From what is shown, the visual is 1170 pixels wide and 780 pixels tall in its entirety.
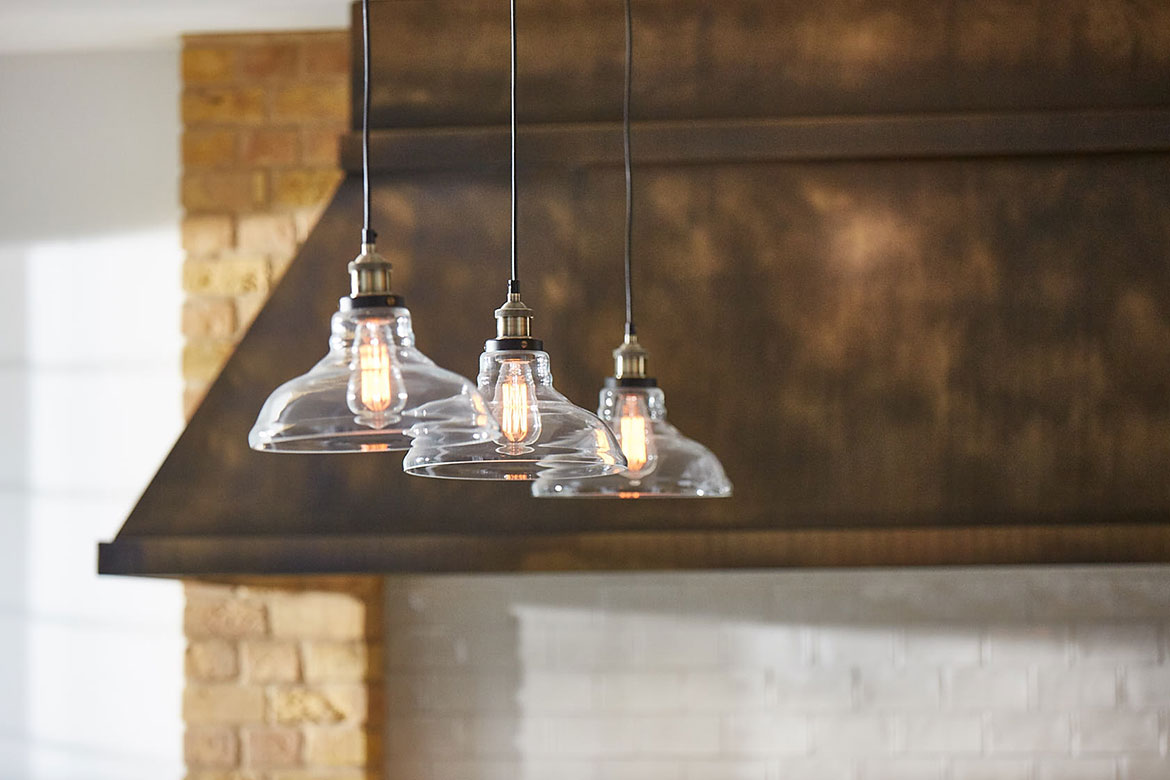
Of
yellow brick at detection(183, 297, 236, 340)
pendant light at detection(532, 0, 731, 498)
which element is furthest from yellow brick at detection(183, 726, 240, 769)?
pendant light at detection(532, 0, 731, 498)

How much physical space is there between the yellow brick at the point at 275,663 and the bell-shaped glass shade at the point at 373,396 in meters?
1.48

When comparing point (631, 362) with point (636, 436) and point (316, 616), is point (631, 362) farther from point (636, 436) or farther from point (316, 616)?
point (316, 616)

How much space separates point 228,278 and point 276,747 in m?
0.95

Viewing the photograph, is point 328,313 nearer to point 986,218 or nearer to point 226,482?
point 226,482

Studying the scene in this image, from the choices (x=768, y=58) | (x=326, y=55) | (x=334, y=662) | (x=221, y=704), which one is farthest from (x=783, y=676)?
(x=326, y=55)

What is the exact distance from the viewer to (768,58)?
2.06 meters

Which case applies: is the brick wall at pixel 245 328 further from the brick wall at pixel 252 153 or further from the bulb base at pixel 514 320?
the bulb base at pixel 514 320

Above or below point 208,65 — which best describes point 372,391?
below

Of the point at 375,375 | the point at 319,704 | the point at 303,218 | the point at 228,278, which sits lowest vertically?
the point at 319,704

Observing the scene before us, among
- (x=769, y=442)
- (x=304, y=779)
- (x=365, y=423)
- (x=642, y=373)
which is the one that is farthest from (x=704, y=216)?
(x=304, y=779)

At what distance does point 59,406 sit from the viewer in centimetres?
265

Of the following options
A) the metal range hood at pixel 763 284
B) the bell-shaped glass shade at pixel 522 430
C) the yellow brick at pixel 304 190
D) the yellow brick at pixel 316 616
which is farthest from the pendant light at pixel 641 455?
the yellow brick at pixel 304 190

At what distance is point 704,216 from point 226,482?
34.3 inches

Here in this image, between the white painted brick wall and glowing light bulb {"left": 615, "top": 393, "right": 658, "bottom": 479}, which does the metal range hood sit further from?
the white painted brick wall
